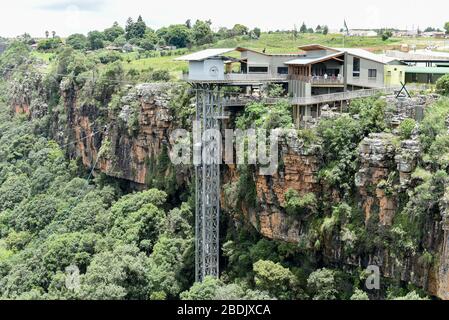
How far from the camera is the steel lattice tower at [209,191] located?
46.2 m

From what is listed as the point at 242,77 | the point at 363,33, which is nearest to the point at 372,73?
the point at 242,77

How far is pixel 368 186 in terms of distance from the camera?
3853cm

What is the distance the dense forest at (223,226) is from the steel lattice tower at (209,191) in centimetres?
91

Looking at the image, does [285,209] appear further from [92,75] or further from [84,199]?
[92,75]

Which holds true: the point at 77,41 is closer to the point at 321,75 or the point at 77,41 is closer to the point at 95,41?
the point at 95,41

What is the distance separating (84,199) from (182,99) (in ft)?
47.1

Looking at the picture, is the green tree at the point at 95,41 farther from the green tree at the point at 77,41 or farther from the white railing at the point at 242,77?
the white railing at the point at 242,77

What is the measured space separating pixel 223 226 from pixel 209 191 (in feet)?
12.9

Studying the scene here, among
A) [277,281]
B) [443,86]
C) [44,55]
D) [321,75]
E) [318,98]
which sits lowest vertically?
[277,281]

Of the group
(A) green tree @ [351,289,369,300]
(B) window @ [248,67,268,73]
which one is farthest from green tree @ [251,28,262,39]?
(A) green tree @ [351,289,369,300]

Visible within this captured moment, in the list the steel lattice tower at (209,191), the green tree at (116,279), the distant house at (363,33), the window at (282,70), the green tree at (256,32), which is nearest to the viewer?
the green tree at (116,279)

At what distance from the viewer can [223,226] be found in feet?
163

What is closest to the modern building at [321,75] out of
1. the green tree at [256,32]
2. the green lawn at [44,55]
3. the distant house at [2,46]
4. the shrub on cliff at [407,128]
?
the shrub on cliff at [407,128]

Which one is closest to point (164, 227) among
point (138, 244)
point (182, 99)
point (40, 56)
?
point (138, 244)
